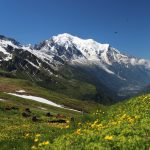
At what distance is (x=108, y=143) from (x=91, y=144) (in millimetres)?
707

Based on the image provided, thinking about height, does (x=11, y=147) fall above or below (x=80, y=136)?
below

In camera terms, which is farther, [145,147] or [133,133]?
[133,133]

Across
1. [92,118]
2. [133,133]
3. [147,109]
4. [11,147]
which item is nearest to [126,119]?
[147,109]

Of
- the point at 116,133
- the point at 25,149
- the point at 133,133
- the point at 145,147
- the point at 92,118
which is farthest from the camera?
the point at 92,118

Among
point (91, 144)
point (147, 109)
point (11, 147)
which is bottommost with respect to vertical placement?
point (11, 147)

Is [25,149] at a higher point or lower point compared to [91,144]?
lower

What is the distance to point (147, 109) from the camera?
23.8 metres

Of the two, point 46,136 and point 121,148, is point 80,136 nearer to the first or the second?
point 121,148

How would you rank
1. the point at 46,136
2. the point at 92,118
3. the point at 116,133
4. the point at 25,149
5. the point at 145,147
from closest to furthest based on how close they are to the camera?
the point at 145,147, the point at 116,133, the point at 25,149, the point at 46,136, the point at 92,118

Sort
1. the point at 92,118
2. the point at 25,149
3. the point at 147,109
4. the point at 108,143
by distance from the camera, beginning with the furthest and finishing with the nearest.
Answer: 1. the point at 92,118
2. the point at 147,109
3. the point at 25,149
4. the point at 108,143

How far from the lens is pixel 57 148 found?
16.0 metres

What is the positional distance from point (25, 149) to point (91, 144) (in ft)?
19.7

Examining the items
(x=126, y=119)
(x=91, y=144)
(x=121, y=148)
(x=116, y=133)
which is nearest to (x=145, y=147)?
(x=121, y=148)

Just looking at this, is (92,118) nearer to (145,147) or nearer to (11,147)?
(11,147)
